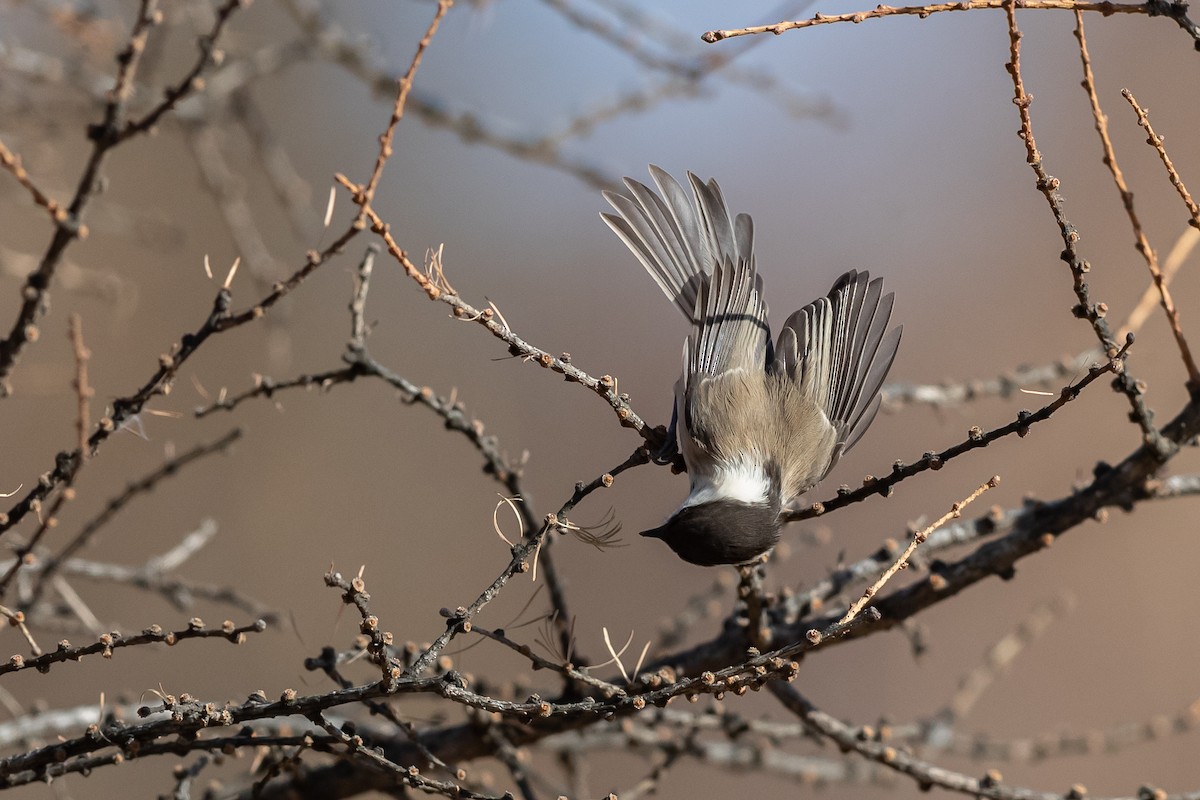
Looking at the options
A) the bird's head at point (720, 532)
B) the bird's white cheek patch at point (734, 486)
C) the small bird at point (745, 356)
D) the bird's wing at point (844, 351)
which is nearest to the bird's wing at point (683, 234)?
the small bird at point (745, 356)

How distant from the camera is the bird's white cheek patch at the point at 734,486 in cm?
203

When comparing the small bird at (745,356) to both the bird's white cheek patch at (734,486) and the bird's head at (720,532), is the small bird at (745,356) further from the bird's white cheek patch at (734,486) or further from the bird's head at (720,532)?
the bird's head at (720,532)

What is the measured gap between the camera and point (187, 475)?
179 inches

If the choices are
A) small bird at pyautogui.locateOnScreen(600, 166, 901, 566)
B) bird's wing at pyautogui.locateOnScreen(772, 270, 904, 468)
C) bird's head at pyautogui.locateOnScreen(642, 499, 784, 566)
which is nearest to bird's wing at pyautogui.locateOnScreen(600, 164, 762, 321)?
small bird at pyautogui.locateOnScreen(600, 166, 901, 566)

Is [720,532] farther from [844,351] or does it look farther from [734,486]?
[844,351]

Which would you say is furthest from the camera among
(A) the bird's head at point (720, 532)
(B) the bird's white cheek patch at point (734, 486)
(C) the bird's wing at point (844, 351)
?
(C) the bird's wing at point (844, 351)

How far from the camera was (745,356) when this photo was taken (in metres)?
2.29

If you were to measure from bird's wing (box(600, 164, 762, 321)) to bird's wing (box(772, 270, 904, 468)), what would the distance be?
157 millimetres

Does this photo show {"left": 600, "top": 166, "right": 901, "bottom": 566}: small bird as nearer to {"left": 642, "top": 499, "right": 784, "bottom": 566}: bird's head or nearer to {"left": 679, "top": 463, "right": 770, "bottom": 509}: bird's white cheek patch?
{"left": 679, "top": 463, "right": 770, "bottom": 509}: bird's white cheek patch

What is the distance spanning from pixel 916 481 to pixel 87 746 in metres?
2.83

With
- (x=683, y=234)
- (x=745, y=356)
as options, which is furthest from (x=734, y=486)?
(x=683, y=234)

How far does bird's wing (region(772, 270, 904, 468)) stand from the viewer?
213cm

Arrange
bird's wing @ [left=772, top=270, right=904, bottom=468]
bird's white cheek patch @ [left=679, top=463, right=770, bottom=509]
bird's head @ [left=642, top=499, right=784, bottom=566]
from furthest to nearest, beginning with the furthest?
bird's wing @ [left=772, top=270, right=904, bottom=468], bird's white cheek patch @ [left=679, top=463, right=770, bottom=509], bird's head @ [left=642, top=499, right=784, bottom=566]

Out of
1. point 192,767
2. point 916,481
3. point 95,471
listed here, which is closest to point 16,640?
point 95,471
